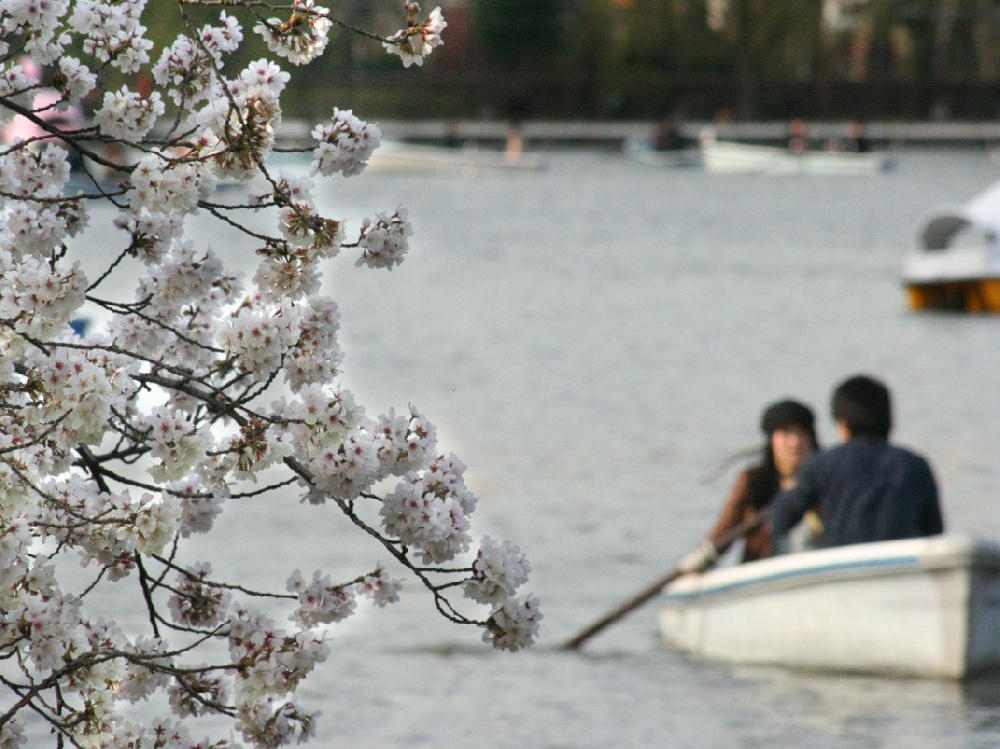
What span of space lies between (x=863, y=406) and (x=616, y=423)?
53.0 ft

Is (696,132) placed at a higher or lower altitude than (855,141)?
higher

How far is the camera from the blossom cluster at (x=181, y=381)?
402 cm

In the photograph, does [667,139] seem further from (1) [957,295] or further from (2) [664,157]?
(1) [957,295]

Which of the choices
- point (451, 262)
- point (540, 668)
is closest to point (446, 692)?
point (540, 668)

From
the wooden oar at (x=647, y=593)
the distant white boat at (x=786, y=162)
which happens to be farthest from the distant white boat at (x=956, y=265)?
the distant white boat at (x=786, y=162)

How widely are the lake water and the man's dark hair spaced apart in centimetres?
257

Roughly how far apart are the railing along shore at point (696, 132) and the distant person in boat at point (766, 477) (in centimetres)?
7924

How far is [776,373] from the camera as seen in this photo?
99.1 feet

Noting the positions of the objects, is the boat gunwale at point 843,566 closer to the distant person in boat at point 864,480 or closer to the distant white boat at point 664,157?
the distant person in boat at point 864,480

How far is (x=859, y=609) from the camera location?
11578mm

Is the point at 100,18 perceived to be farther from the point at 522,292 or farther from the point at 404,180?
the point at 404,180

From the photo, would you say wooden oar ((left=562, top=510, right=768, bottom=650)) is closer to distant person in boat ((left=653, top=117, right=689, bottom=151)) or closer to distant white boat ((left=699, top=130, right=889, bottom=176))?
distant white boat ((left=699, top=130, right=889, bottom=176))

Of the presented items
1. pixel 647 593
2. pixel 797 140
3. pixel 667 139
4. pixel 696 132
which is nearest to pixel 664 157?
pixel 667 139

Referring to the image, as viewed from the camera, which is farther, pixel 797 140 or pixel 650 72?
A: pixel 650 72
